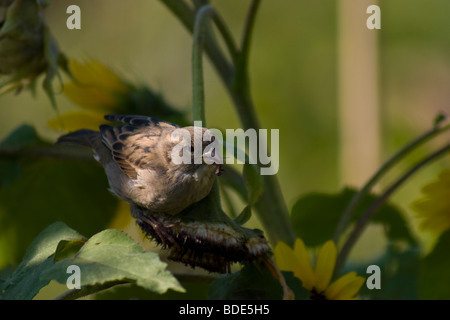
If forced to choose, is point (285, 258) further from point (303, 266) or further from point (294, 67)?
point (294, 67)

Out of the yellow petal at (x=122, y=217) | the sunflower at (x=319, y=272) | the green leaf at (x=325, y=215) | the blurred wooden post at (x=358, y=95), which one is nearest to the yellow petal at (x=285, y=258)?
the sunflower at (x=319, y=272)

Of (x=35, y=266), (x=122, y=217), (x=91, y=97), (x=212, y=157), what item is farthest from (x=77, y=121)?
(x=35, y=266)

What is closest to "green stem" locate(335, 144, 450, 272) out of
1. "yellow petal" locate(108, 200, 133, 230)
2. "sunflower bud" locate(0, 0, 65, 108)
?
"yellow petal" locate(108, 200, 133, 230)

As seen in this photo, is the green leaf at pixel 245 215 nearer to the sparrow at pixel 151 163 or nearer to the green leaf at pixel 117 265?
the sparrow at pixel 151 163

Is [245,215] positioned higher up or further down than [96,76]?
further down

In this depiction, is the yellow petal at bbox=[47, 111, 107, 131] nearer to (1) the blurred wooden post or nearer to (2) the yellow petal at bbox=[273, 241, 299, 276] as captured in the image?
Result: (2) the yellow petal at bbox=[273, 241, 299, 276]
